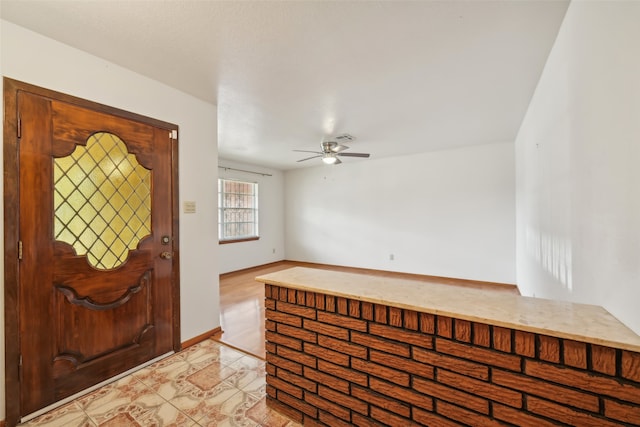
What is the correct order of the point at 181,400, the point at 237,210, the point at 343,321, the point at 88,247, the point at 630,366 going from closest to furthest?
the point at 630,366, the point at 343,321, the point at 181,400, the point at 88,247, the point at 237,210

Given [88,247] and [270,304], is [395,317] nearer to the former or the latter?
[270,304]

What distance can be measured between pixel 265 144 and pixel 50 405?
3612 millimetres

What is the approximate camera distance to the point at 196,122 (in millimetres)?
2547

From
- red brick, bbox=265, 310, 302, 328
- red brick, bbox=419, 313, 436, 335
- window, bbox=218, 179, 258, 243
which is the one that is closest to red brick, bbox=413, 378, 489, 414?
red brick, bbox=419, 313, 436, 335

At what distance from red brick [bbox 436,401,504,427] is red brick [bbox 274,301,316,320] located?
2.20 ft

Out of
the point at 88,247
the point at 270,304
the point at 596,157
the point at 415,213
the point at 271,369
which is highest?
the point at 596,157

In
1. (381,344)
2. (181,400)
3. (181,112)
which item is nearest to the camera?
(381,344)

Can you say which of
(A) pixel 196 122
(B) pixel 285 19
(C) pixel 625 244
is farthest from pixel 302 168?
(C) pixel 625 244

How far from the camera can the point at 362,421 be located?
1250 mm

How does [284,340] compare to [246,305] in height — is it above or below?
above

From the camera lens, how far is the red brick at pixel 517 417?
0.88 m

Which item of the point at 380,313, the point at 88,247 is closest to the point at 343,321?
the point at 380,313

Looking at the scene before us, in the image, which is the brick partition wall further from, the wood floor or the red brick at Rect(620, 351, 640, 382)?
the wood floor

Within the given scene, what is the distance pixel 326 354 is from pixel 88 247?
184 cm
